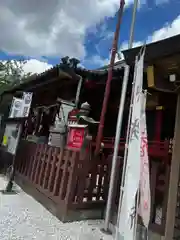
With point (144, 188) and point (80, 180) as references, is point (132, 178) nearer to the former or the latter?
point (144, 188)

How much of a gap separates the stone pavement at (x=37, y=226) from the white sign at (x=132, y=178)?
126cm

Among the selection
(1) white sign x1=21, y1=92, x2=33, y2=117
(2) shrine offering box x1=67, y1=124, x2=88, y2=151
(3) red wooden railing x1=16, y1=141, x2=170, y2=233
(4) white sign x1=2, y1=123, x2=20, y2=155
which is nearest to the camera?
(3) red wooden railing x1=16, y1=141, x2=170, y2=233

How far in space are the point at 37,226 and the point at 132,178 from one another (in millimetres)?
2080

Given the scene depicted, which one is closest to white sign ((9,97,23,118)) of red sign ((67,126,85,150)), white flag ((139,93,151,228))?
red sign ((67,126,85,150))

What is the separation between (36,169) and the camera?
5926 mm

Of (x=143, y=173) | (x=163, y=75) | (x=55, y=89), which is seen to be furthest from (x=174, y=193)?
(x=55, y=89)

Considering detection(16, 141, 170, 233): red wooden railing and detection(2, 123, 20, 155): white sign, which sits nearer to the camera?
detection(16, 141, 170, 233): red wooden railing

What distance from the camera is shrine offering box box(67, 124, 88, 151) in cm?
545

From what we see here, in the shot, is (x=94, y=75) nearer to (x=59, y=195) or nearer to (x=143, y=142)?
(x=59, y=195)

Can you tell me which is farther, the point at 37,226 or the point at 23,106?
the point at 23,106

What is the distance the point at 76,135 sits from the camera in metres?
5.66

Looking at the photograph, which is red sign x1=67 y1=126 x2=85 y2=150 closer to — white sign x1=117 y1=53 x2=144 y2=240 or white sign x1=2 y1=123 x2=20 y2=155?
white sign x1=2 y1=123 x2=20 y2=155

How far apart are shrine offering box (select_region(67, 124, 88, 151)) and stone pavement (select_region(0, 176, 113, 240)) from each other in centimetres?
149

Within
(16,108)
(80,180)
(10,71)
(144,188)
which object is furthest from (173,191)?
(10,71)
